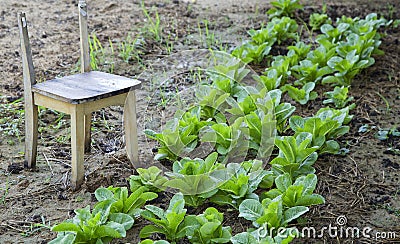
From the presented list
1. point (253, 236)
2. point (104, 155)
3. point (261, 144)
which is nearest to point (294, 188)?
point (253, 236)

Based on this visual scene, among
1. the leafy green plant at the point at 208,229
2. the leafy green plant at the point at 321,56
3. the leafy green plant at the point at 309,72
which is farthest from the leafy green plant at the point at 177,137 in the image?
the leafy green plant at the point at 321,56

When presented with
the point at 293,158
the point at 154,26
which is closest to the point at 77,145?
the point at 293,158

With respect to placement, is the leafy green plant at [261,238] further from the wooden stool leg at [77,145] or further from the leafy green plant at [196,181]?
the wooden stool leg at [77,145]

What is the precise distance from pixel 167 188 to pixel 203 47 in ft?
7.27

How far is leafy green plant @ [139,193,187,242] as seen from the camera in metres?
2.62

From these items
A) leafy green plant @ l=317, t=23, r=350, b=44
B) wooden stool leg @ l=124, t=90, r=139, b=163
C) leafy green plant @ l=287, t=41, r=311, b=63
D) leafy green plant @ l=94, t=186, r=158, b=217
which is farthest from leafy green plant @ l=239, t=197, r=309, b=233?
leafy green plant @ l=317, t=23, r=350, b=44

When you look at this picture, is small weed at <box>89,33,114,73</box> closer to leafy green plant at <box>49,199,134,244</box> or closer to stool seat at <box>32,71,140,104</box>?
stool seat at <box>32,71,140,104</box>

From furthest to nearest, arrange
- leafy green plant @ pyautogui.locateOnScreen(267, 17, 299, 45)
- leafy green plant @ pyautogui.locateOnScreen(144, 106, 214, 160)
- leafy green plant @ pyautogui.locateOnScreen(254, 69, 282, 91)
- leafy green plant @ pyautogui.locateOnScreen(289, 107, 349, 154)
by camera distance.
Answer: leafy green plant @ pyautogui.locateOnScreen(267, 17, 299, 45) → leafy green plant @ pyautogui.locateOnScreen(254, 69, 282, 91) → leafy green plant @ pyautogui.locateOnScreen(289, 107, 349, 154) → leafy green plant @ pyautogui.locateOnScreen(144, 106, 214, 160)

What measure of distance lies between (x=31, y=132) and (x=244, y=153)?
45.5 inches

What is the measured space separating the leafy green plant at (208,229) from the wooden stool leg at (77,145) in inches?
26.9

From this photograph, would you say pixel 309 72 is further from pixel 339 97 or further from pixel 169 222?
pixel 169 222

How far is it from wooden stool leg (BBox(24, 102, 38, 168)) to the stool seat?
14cm

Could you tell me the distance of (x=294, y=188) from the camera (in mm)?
2797

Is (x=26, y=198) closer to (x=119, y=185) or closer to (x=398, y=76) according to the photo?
(x=119, y=185)
